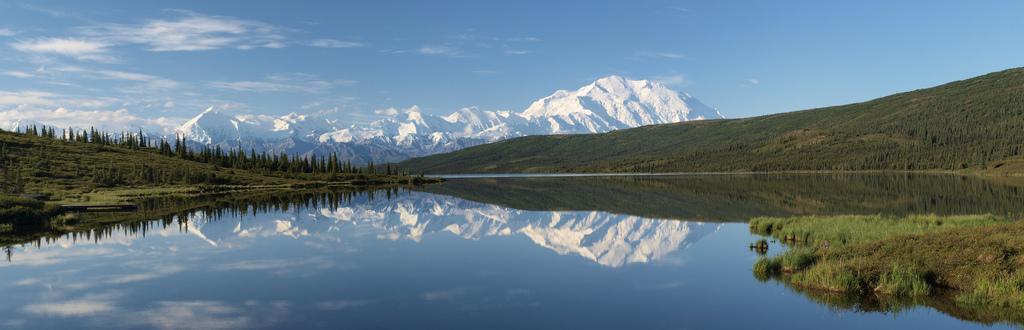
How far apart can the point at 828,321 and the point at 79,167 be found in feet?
587

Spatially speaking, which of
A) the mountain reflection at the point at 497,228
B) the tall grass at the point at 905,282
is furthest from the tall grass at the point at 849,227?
the tall grass at the point at 905,282

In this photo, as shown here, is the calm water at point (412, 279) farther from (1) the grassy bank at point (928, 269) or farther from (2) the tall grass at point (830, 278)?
(1) the grassy bank at point (928, 269)

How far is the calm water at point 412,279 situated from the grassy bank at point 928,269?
171cm

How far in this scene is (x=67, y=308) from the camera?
89.9ft

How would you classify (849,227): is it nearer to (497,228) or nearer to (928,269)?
(928,269)

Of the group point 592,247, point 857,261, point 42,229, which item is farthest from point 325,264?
point 42,229

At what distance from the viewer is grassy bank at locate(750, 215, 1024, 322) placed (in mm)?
26109

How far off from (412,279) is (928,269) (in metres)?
22.9

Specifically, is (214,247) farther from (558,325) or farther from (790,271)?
(790,271)

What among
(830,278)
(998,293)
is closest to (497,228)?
(830,278)

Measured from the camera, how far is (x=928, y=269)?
2939cm

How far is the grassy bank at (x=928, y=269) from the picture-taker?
1028 inches

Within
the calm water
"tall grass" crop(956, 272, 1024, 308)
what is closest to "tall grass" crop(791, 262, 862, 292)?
the calm water

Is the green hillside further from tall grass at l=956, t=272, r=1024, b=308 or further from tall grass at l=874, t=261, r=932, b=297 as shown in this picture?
tall grass at l=956, t=272, r=1024, b=308
